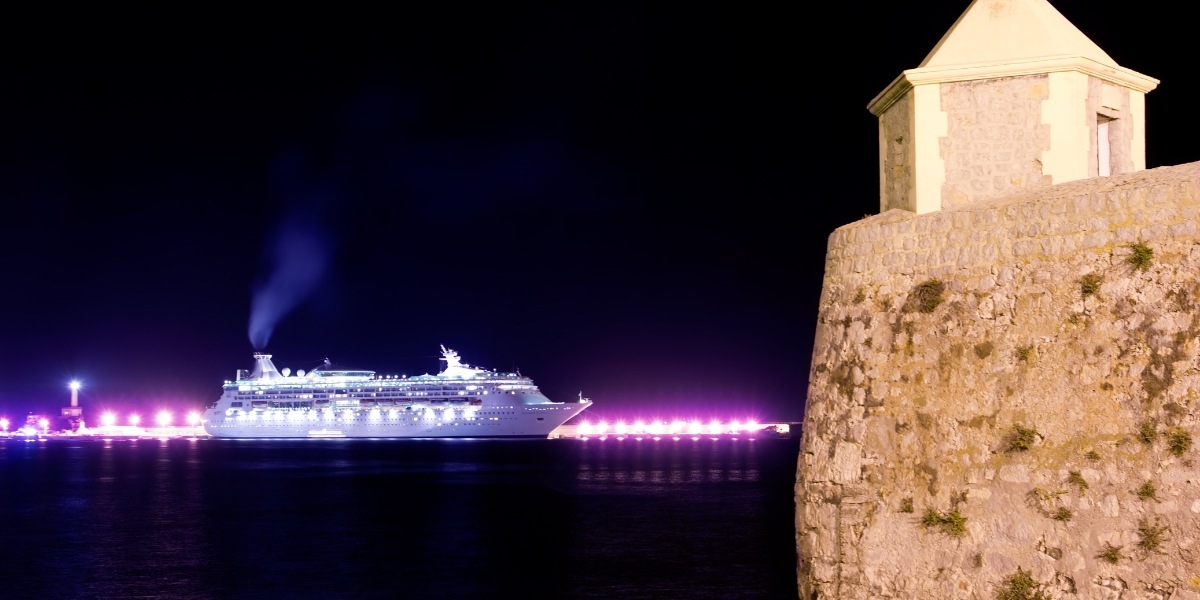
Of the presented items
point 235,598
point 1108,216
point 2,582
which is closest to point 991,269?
point 1108,216

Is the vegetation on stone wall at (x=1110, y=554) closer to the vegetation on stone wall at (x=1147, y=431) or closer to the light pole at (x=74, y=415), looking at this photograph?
the vegetation on stone wall at (x=1147, y=431)

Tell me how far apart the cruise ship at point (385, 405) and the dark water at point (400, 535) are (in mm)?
56317

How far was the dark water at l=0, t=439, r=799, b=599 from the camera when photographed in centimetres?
2206

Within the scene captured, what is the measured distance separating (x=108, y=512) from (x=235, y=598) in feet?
65.7

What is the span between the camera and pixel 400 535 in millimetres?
30938

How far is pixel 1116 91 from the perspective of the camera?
8.20 metres

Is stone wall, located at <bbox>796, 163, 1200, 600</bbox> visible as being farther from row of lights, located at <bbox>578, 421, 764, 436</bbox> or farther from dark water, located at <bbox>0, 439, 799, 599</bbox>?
row of lights, located at <bbox>578, 421, 764, 436</bbox>

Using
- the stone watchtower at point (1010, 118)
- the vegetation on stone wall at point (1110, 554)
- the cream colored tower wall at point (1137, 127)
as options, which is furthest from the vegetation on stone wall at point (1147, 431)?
the cream colored tower wall at point (1137, 127)

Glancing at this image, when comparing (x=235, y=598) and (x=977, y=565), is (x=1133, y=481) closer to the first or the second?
(x=977, y=565)

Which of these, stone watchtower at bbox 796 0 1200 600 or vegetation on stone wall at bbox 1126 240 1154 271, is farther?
vegetation on stone wall at bbox 1126 240 1154 271

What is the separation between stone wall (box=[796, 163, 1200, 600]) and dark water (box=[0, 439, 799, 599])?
1285 cm

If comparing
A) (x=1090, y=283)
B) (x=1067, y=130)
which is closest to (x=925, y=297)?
(x=1090, y=283)

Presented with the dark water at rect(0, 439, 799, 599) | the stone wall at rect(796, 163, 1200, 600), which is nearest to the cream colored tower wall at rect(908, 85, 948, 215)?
the stone wall at rect(796, 163, 1200, 600)

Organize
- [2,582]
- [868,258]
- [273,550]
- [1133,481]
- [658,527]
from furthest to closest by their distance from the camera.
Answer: [658,527], [273,550], [2,582], [868,258], [1133,481]
